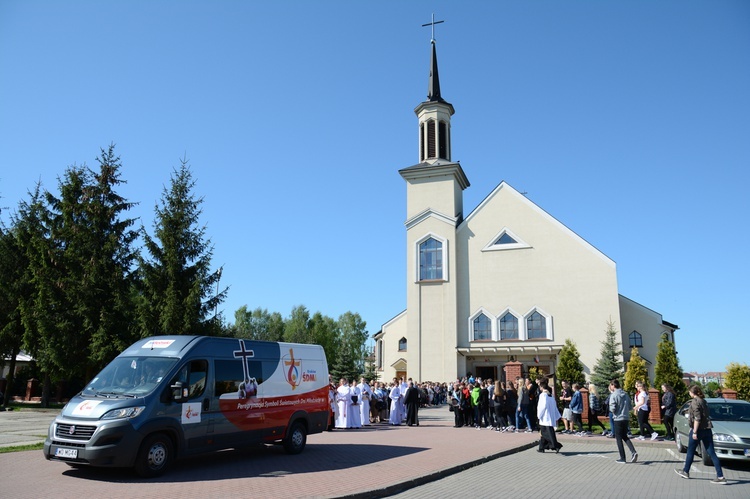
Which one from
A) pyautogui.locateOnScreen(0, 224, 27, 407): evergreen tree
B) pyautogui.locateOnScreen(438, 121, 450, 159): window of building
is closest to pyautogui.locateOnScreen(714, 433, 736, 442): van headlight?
pyautogui.locateOnScreen(0, 224, 27, 407): evergreen tree

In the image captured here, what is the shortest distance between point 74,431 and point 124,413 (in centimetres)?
92

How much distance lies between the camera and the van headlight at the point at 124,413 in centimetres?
905

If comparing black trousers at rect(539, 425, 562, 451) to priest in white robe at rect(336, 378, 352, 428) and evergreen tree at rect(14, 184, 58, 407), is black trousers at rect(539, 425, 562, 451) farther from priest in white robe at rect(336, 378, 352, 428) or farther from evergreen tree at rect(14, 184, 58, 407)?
evergreen tree at rect(14, 184, 58, 407)

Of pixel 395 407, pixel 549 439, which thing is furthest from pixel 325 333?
pixel 549 439

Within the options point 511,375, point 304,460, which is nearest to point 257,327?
point 511,375

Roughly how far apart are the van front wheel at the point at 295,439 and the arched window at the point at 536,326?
2824cm

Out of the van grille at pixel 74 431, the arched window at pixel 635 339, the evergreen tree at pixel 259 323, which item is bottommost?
the van grille at pixel 74 431

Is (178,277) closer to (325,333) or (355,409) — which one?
(355,409)

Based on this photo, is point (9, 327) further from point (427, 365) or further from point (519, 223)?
point (519, 223)

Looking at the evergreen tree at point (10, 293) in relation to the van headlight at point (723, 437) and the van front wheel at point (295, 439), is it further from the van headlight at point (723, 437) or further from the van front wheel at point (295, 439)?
the van headlight at point (723, 437)

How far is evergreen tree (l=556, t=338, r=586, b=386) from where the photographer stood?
3353cm

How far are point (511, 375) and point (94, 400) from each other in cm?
2109

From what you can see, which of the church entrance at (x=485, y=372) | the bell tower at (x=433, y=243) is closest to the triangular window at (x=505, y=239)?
the bell tower at (x=433, y=243)

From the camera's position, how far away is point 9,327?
27844 mm
